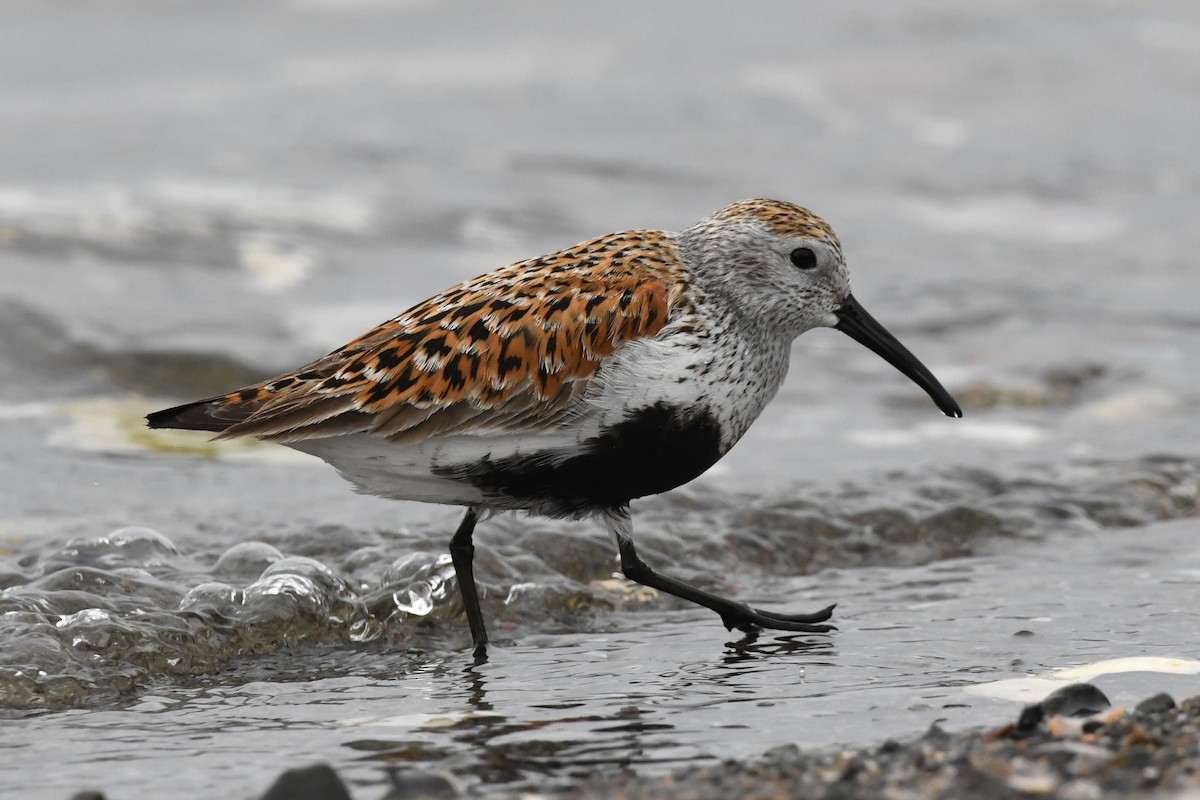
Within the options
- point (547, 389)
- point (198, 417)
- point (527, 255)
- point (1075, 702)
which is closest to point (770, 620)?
point (547, 389)

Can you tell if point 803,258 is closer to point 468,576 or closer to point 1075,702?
point 468,576

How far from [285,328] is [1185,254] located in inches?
321

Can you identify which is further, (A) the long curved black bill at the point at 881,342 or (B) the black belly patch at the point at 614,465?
(A) the long curved black bill at the point at 881,342

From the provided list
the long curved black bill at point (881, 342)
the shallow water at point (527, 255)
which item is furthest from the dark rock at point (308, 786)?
the long curved black bill at point (881, 342)

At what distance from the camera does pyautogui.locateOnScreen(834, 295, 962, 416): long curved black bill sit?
6.39 meters

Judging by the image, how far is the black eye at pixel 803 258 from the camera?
6.17m

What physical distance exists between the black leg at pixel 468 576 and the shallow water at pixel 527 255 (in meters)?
0.20

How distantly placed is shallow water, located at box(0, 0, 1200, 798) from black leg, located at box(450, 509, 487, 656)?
0.20 meters

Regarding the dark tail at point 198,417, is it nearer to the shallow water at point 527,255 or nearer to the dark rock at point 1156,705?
the shallow water at point 527,255

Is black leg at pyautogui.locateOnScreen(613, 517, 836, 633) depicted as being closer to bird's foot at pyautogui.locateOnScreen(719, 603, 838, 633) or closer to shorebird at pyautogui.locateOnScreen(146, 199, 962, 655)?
bird's foot at pyautogui.locateOnScreen(719, 603, 838, 633)

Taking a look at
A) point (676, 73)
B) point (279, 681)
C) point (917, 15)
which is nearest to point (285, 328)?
point (279, 681)

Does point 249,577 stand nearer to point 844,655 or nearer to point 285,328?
point 844,655

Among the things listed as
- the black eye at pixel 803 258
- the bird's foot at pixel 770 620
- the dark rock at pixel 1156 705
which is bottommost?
the dark rock at pixel 1156 705

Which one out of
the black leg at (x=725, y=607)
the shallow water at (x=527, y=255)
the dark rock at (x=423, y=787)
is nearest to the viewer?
the dark rock at (x=423, y=787)
